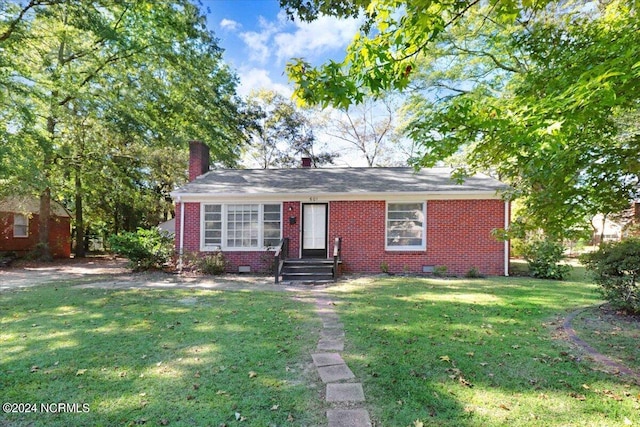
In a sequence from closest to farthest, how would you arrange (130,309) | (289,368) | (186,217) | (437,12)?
1. (437,12)
2. (289,368)
3. (130,309)
4. (186,217)

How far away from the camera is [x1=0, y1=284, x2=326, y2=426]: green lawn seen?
9.98 ft

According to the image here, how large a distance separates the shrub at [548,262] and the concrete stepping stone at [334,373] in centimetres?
1041

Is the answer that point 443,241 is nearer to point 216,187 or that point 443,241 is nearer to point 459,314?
point 459,314

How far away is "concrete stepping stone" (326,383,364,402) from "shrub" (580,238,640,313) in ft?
17.8

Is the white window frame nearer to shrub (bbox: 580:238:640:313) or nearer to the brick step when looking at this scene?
the brick step

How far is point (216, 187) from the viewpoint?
13.2 meters

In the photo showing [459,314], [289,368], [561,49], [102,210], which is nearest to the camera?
[289,368]

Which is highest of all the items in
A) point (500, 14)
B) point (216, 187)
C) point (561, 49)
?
point (561, 49)

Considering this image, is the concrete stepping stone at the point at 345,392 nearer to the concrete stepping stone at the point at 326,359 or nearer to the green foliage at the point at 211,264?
the concrete stepping stone at the point at 326,359

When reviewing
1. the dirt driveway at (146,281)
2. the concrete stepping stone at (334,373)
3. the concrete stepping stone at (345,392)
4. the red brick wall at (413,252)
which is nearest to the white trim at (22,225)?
the dirt driveway at (146,281)

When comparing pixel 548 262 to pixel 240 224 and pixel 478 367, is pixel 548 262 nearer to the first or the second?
pixel 478 367

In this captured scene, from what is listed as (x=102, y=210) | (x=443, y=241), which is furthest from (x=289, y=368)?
(x=102, y=210)

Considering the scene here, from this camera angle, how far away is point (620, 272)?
6.02 meters

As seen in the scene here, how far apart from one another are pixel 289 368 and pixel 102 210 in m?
24.6
